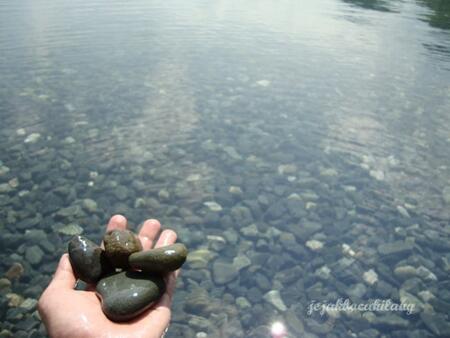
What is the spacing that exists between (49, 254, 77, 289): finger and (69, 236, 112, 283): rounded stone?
0.07 meters

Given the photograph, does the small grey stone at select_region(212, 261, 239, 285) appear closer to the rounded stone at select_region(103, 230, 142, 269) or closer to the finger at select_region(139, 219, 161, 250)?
the finger at select_region(139, 219, 161, 250)

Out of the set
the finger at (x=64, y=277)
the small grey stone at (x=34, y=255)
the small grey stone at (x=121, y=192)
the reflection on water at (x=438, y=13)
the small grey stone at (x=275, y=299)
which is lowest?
the small grey stone at (x=275, y=299)

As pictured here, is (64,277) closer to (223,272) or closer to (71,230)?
(223,272)

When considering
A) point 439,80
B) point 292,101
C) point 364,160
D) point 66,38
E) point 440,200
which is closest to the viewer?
point 440,200

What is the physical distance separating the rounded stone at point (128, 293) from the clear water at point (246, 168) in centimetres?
189

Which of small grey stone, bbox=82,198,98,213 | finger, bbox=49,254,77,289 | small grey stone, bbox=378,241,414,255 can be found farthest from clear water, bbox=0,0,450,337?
finger, bbox=49,254,77,289

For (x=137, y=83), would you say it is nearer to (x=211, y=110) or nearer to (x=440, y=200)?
(x=211, y=110)

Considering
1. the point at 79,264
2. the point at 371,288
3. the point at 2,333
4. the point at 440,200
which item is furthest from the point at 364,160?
the point at 2,333

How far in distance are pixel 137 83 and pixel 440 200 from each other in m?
11.9

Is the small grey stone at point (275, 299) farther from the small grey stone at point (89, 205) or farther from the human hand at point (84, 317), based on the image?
the small grey stone at point (89, 205)

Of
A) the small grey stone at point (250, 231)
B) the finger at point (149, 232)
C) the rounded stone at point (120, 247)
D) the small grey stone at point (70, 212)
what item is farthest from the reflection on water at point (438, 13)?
the rounded stone at point (120, 247)

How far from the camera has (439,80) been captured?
18141 mm

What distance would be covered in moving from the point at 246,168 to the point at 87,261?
619 centimetres

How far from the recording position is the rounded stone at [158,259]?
16.4 feet
